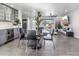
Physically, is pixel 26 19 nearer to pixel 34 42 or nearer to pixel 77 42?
pixel 34 42

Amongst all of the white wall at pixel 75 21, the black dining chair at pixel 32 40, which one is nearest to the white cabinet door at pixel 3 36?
the black dining chair at pixel 32 40

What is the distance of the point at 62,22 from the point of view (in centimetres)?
587

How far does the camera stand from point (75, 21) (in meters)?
6.23

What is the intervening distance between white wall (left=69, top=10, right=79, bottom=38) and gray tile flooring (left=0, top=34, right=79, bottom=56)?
1.18 ft

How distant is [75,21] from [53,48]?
1.61 m

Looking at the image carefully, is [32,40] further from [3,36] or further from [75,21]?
[75,21]

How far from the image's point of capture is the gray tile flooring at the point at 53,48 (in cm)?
496

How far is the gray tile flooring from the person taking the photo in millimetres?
4965

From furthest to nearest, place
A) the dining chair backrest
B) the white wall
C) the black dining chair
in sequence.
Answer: the white wall < the black dining chair < the dining chair backrest

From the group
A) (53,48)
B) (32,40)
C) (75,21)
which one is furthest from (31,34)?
(75,21)

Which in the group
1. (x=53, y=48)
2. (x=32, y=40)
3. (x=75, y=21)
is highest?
(x=75, y=21)

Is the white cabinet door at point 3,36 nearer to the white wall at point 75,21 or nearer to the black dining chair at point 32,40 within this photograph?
the black dining chair at point 32,40

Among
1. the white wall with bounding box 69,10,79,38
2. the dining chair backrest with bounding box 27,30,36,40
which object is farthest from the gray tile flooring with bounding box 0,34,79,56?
the dining chair backrest with bounding box 27,30,36,40

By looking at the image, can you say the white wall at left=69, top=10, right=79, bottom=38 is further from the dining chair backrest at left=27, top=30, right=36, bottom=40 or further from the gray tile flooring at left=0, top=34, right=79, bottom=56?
the dining chair backrest at left=27, top=30, right=36, bottom=40
